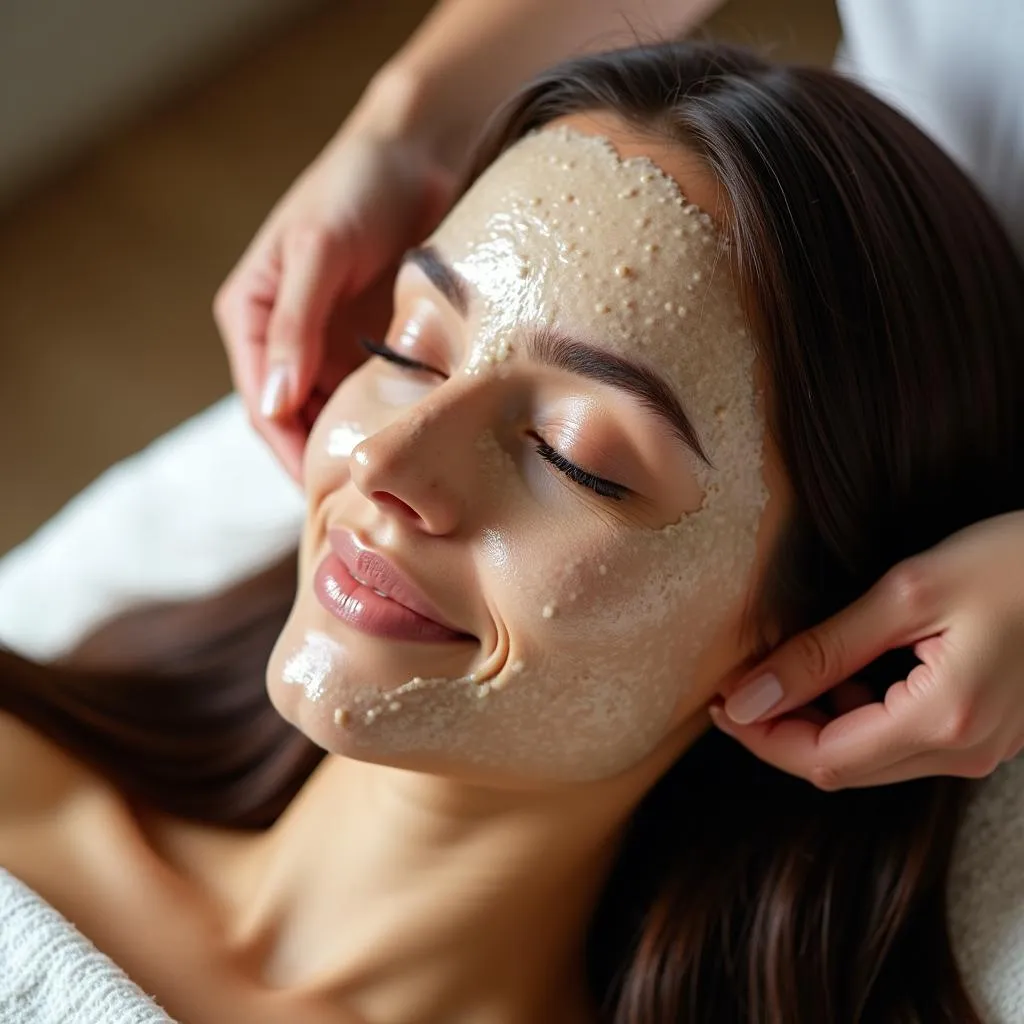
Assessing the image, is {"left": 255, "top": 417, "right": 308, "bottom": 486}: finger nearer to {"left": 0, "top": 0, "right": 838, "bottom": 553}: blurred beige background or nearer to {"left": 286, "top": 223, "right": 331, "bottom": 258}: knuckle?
{"left": 286, "top": 223, "right": 331, "bottom": 258}: knuckle

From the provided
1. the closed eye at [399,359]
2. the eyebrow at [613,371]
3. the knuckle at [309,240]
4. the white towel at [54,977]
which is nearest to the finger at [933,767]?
the eyebrow at [613,371]

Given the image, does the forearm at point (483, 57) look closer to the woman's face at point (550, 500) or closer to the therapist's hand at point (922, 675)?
the woman's face at point (550, 500)

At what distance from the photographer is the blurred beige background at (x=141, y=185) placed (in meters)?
1.85

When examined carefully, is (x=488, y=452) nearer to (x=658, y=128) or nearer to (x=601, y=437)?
(x=601, y=437)

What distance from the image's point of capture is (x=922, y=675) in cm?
83

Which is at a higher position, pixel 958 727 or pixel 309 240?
pixel 309 240

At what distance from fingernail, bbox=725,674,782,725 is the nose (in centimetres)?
25

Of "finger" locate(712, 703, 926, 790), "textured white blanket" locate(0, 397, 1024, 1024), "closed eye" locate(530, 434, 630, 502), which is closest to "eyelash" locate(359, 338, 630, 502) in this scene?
"closed eye" locate(530, 434, 630, 502)

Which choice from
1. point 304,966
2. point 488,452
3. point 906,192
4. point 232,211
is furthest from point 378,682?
point 232,211

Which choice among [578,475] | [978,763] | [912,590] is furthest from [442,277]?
[978,763]

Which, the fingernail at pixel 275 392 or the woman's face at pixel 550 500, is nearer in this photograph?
the woman's face at pixel 550 500

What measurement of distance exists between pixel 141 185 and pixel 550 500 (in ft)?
4.84

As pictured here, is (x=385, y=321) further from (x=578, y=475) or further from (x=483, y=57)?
(x=578, y=475)

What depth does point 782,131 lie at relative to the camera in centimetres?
84
